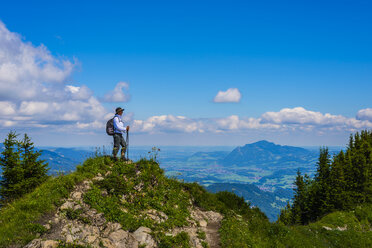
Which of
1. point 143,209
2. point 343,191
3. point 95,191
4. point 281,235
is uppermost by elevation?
point 95,191

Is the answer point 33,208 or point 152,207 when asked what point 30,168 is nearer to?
point 33,208

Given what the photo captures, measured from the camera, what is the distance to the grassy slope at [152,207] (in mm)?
10492

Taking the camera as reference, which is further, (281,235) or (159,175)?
(159,175)

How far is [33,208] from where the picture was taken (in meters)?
10.8

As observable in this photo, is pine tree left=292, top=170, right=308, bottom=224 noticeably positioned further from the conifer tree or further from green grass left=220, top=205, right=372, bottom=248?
the conifer tree

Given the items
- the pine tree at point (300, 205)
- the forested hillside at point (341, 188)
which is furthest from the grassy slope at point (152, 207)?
the pine tree at point (300, 205)

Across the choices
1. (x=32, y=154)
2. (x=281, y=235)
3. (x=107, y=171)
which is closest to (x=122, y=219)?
(x=107, y=171)

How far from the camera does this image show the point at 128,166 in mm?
15812

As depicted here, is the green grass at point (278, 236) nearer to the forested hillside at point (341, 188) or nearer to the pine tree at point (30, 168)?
the pine tree at point (30, 168)

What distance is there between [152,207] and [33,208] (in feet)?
19.6

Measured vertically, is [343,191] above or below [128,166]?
below

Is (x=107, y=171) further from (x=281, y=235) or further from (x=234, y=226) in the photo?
(x=281, y=235)

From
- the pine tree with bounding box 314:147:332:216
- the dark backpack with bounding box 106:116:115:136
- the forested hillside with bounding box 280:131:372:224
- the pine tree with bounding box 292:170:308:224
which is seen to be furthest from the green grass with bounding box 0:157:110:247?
the pine tree with bounding box 292:170:308:224

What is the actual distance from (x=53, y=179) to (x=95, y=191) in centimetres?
298
